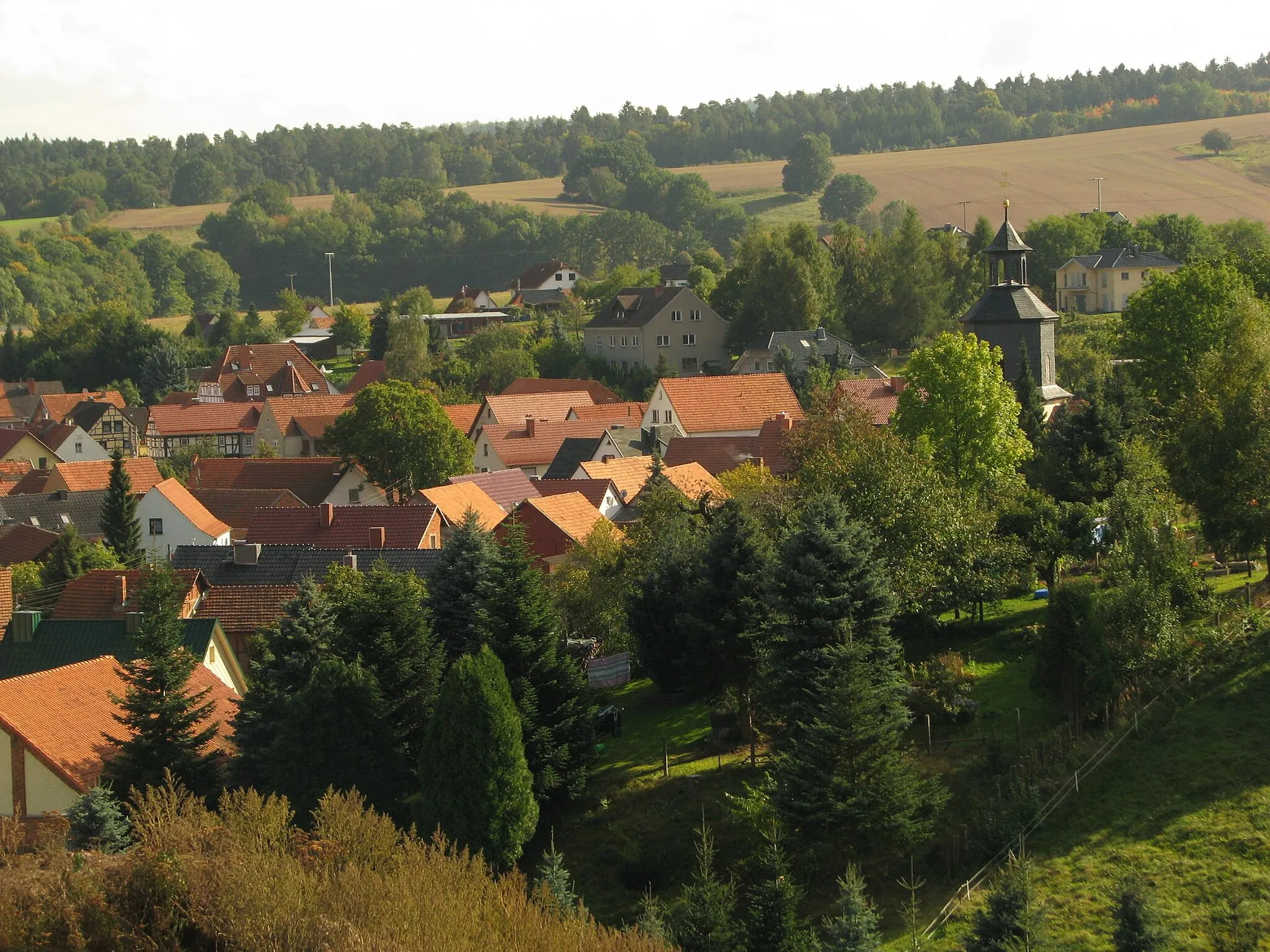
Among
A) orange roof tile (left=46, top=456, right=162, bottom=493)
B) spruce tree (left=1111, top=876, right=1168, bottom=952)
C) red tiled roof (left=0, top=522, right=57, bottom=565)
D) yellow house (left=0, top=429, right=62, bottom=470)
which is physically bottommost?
yellow house (left=0, top=429, right=62, bottom=470)

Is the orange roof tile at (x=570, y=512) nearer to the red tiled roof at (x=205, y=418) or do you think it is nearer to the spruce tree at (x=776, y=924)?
the spruce tree at (x=776, y=924)

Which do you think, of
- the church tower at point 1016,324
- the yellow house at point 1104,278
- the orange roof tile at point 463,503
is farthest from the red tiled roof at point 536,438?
the yellow house at point 1104,278

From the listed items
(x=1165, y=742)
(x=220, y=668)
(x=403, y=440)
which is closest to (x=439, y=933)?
(x=1165, y=742)

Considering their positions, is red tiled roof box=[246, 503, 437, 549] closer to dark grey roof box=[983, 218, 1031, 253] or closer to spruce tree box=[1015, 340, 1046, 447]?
spruce tree box=[1015, 340, 1046, 447]

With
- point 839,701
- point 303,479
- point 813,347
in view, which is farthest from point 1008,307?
point 839,701

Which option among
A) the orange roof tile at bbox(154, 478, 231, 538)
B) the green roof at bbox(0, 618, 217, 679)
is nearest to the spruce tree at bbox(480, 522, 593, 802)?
the green roof at bbox(0, 618, 217, 679)
